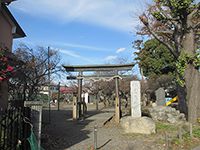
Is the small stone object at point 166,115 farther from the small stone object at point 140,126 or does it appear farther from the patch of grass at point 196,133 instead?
the small stone object at point 140,126

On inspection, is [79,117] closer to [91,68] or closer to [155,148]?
[91,68]

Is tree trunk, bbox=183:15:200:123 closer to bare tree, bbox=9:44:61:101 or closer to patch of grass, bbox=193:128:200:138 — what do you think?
patch of grass, bbox=193:128:200:138

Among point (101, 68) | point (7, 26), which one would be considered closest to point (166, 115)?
point (101, 68)

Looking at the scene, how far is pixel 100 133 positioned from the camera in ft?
41.6

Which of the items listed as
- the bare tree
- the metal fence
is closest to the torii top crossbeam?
the bare tree

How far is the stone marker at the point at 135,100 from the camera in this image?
542 inches

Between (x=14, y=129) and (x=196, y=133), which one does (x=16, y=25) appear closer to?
(x=14, y=129)

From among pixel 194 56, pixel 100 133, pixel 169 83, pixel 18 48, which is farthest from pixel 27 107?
pixel 169 83

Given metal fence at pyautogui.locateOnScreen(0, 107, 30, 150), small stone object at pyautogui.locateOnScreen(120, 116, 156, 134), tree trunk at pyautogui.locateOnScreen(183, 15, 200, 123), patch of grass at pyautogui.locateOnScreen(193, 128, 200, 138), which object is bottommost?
patch of grass at pyautogui.locateOnScreen(193, 128, 200, 138)

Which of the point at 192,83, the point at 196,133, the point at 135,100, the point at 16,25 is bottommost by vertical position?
the point at 196,133

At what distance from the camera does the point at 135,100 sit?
1422 centimetres

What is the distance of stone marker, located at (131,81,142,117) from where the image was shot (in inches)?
542

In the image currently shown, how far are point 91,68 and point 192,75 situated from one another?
23.6ft

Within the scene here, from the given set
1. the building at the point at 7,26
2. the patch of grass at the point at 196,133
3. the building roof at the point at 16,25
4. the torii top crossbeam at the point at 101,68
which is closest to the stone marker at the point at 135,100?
the patch of grass at the point at 196,133
